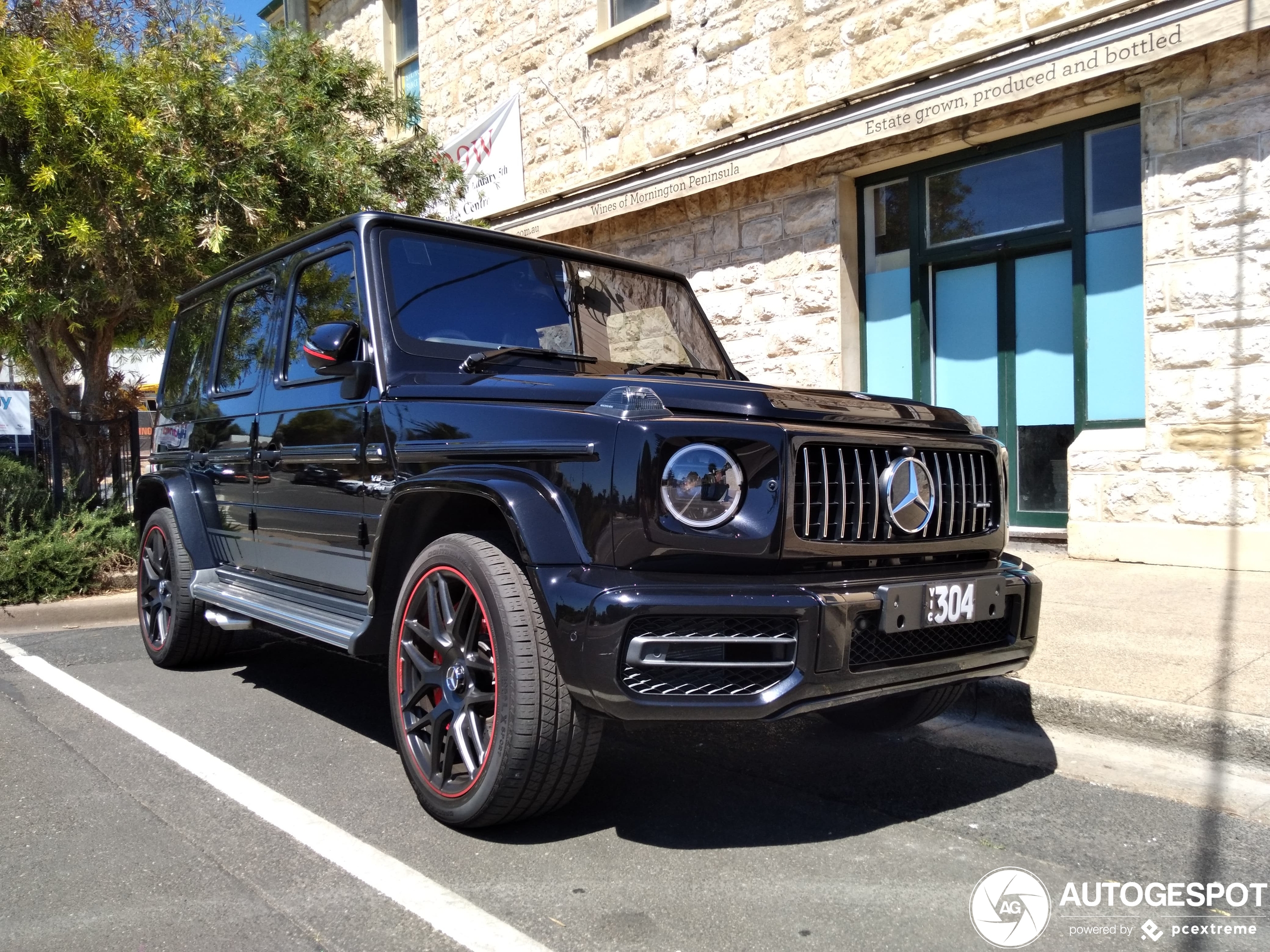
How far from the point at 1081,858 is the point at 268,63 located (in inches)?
355

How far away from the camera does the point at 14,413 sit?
613 inches

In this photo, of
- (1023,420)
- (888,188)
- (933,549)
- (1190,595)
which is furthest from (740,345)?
(933,549)

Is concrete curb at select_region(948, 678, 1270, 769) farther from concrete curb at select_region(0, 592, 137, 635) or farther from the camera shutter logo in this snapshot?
concrete curb at select_region(0, 592, 137, 635)

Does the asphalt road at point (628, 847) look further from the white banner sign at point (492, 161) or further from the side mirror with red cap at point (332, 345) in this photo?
the white banner sign at point (492, 161)

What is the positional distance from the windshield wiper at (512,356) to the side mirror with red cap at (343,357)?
35 cm

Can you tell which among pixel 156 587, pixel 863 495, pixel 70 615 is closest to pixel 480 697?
pixel 863 495

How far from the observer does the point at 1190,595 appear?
5.86 metres

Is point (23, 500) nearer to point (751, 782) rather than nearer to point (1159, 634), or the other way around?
point (751, 782)

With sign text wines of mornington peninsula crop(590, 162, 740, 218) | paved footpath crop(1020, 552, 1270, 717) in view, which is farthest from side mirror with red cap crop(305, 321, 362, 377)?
sign text wines of mornington peninsula crop(590, 162, 740, 218)

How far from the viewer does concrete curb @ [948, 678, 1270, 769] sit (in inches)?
141

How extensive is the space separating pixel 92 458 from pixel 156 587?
4.25m

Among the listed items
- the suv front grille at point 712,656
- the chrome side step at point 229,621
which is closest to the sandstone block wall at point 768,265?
the chrome side step at point 229,621

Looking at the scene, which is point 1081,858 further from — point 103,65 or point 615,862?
point 103,65

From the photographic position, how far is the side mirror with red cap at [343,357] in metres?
3.60
